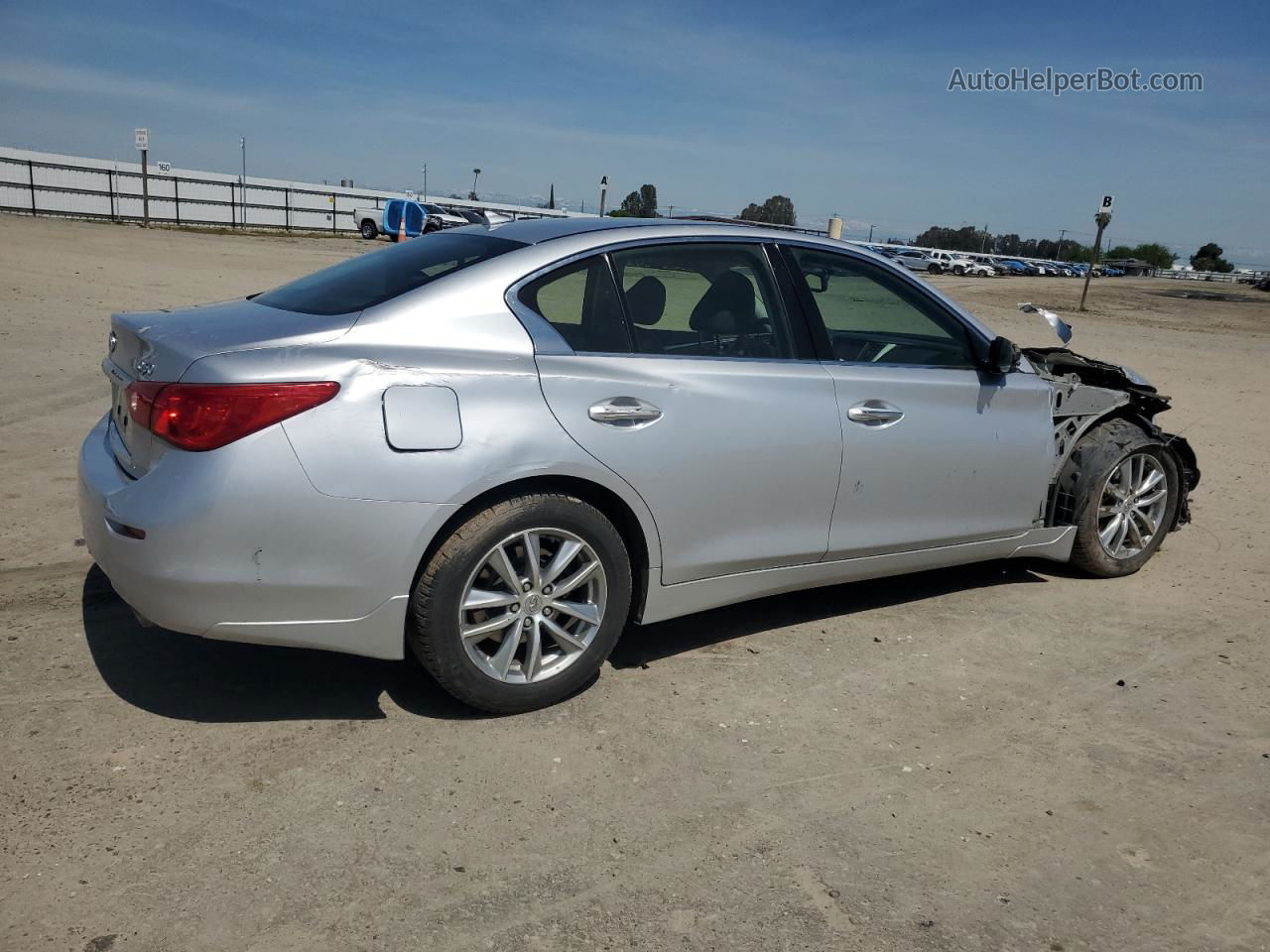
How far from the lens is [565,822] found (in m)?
3.11

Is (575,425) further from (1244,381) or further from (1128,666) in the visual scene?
(1244,381)

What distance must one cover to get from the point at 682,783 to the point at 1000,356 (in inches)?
95.6

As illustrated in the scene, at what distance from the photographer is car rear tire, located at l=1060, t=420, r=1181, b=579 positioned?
5.29 meters

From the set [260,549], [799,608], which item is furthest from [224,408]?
[799,608]

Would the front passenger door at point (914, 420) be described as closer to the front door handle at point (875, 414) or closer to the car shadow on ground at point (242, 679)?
the front door handle at point (875, 414)

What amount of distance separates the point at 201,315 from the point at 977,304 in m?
27.8

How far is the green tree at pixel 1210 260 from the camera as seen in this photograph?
132600 millimetres

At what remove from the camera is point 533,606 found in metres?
3.59

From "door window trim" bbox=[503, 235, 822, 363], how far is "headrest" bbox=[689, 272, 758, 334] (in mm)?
124

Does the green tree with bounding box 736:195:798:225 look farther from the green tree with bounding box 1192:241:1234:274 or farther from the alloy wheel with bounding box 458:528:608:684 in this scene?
the green tree with bounding box 1192:241:1234:274

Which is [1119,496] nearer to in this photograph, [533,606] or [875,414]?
[875,414]

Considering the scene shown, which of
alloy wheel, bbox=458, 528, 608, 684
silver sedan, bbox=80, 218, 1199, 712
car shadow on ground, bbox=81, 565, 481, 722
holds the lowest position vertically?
car shadow on ground, bbox=81, 565, 481, 722

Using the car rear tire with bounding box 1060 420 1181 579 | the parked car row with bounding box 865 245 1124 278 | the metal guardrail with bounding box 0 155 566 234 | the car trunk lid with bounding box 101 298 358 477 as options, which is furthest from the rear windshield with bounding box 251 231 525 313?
the parked car row with bounding box 865 245 1124 278

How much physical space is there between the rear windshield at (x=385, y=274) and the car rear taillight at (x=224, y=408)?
49 cm
